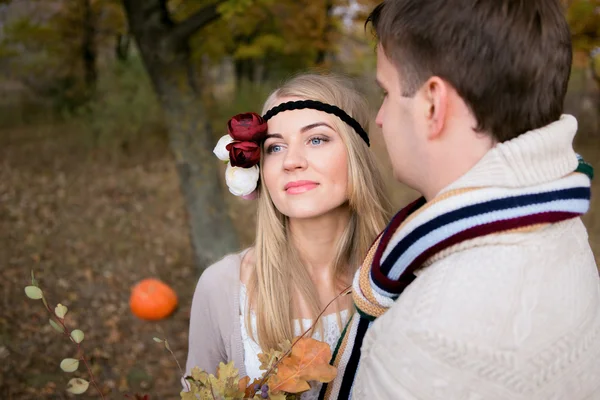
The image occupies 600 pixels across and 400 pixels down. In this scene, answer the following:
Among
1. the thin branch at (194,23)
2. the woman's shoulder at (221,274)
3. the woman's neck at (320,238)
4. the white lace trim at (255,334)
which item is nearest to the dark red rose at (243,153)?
the woman's neck at (320,238)

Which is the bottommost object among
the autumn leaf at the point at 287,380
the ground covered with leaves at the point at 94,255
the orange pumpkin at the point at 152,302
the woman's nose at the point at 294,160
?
the ground covered with leaves at the point at 94,255

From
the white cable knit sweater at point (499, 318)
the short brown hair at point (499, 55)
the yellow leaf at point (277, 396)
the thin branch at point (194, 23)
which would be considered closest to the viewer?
the white cable knit sweater at point (499, 318)

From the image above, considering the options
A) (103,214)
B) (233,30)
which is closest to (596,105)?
(233,30)

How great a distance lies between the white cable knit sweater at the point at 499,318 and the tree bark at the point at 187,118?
454 cm

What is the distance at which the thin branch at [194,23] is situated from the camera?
528cm

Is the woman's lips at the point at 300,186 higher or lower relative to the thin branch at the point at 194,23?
higher

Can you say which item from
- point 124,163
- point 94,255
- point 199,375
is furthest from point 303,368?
point 124,163

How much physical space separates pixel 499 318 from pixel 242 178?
1.53 m

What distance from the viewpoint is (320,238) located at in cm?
258

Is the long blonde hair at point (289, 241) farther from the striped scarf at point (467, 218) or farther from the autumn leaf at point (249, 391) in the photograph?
the striped scarf at point (467, 218)

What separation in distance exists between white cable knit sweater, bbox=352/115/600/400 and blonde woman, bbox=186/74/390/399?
110 centimetres

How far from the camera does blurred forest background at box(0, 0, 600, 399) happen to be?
516 centimetres

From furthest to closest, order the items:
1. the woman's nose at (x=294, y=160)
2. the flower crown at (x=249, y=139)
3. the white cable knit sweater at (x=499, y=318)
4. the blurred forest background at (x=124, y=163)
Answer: the blurred forest background at (x=124, y=163) < the flower crown at (x=249, y=139) < the woman's nose at (x=294, y=160) < the white cable knit sweater at (x=499, y=318)

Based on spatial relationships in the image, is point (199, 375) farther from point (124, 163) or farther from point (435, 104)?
point (124, 163)
